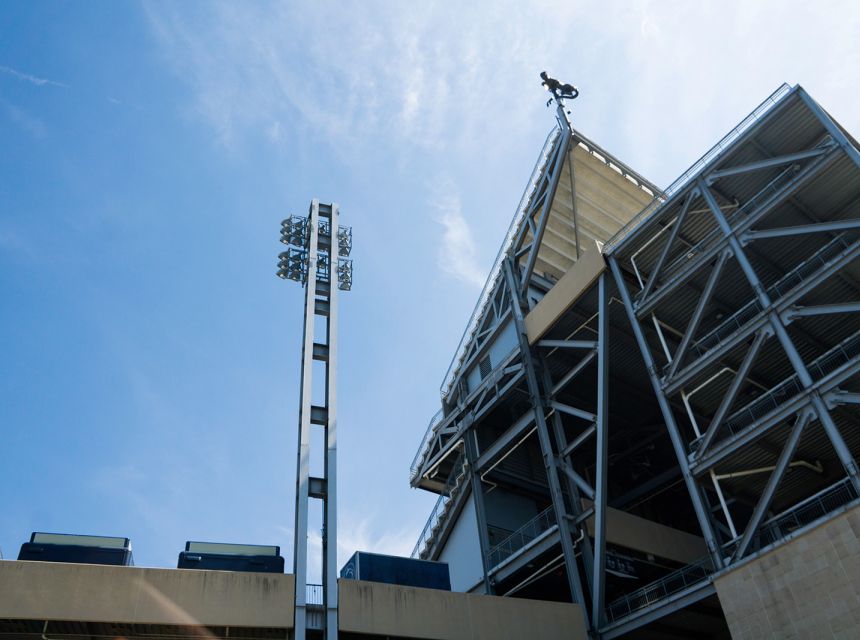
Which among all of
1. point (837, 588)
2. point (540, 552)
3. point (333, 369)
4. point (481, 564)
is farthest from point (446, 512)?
point (837, 588)

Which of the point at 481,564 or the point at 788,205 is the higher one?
the point at 788,205

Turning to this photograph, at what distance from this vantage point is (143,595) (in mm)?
23656

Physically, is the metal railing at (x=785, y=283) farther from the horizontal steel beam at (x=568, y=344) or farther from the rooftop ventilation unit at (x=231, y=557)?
the rooftop ventilation unit at (x=231, y=557)

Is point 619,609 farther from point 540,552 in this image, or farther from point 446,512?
point 446,512

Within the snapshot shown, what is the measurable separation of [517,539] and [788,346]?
19.5 meters

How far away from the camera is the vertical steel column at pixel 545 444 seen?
31531 millimetres

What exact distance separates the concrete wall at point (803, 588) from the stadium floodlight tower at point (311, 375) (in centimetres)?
1331

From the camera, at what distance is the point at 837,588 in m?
20.9

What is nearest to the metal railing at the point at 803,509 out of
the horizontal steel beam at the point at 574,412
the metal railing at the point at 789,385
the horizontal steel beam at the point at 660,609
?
the horizontal steel beam at the point at 660,609

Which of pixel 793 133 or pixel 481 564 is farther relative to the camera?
pixel 481 564

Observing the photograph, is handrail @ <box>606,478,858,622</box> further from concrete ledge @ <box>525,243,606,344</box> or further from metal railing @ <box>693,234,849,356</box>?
concrete ledge @ <box>525,243,606,344</box>

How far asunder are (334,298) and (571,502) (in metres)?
14.4

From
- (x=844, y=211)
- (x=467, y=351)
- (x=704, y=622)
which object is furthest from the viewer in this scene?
(x=467, y=351)

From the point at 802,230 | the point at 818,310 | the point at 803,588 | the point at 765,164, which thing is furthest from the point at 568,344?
the point at 803,588
